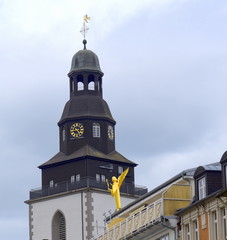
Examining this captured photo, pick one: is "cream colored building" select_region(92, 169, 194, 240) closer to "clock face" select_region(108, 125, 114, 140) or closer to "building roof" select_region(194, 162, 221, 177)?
"building roof" select_region(194, 162, 221, 177)

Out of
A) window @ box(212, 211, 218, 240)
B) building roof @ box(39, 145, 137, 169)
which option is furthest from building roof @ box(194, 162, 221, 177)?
building roof @ box(39, 145, 137, 169)

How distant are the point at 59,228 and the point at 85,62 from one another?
1661 cm

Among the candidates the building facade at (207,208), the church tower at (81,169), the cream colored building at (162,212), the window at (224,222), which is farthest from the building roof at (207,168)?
the church tower at (81,169)

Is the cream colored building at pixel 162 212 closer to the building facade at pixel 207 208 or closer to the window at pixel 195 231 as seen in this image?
the building facade at pixel 207 208

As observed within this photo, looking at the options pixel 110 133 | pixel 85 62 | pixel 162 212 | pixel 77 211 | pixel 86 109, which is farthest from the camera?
pixel 85 62

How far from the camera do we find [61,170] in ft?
455

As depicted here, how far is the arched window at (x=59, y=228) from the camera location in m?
138

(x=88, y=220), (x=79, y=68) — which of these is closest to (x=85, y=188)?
(x=88, y=220)

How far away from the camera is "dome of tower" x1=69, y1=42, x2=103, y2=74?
142 metres

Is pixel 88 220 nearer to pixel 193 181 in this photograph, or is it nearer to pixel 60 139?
pixel 60 139

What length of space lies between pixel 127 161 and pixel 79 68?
10415 mm

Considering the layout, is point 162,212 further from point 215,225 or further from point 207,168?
point 215,225

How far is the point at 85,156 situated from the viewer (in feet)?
449

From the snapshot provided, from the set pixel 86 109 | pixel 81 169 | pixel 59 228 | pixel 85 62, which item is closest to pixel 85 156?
pixel 81 169
